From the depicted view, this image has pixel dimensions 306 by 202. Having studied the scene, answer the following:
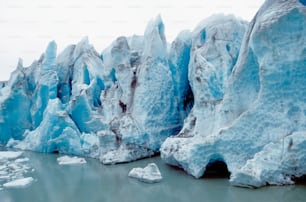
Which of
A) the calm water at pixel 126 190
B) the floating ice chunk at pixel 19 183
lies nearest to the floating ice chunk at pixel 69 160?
the calm water at pixel 126 190

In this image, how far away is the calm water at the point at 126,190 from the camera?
6.14 metres

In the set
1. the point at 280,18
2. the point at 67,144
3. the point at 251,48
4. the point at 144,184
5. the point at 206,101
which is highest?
the point at 280,18

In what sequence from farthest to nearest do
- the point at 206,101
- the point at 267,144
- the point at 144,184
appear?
the point at 206,101
the point at 144,184
the point at 267,144

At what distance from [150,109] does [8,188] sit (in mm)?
4750

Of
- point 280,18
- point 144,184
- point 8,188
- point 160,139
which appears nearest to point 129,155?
point 160,139

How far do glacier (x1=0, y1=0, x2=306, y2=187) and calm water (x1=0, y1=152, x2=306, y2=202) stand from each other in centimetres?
35

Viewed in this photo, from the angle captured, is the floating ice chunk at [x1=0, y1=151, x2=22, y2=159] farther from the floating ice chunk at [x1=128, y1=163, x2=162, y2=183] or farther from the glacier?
the floating ice chunk at [x1=128, y1=163, x2=162, y2=183]

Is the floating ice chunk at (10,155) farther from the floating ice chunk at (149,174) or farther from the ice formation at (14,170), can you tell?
the floating ice chunk at (149,174)

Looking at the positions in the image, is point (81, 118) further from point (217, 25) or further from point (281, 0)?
point (281, 0)

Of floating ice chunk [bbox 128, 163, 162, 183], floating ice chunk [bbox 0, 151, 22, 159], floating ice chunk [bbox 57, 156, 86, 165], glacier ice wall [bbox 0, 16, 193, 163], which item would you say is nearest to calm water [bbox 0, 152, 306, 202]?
floating ice chunk [bbox 128, 163, 162, 183]

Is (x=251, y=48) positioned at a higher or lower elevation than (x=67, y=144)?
higher

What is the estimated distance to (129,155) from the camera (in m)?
9.80

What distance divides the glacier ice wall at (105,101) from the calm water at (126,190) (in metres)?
1.40

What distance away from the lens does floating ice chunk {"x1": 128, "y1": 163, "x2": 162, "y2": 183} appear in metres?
7.43
